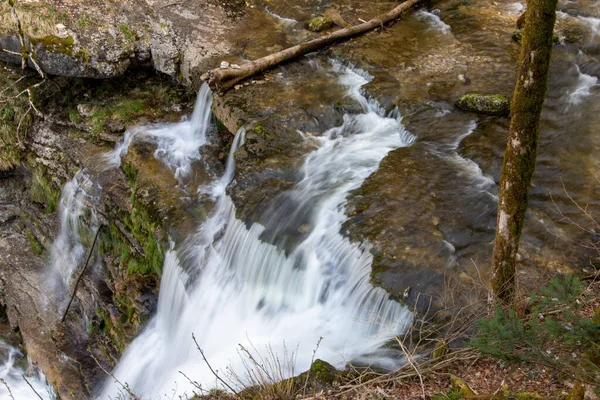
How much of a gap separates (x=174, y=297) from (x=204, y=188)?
206 cm

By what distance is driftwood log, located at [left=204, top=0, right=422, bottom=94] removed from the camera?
10734 millimetres

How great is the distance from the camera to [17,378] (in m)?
11.3

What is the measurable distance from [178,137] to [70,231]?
3.04 m

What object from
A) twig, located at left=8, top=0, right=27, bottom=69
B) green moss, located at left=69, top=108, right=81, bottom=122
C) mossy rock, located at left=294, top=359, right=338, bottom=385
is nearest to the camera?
mossy rock, located at left=294, top=359, right=338, bottom=385

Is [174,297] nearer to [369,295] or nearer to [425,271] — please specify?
[369,295]

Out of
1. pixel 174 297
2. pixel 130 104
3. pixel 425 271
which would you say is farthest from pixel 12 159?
pixel 425 271

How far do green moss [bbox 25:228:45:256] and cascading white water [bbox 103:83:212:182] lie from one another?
2.95 m

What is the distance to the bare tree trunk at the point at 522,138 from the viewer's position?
16.3 ft

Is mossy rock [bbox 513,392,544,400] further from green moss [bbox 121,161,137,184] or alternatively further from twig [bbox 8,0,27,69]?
twig [bbox 8,0,27,69]

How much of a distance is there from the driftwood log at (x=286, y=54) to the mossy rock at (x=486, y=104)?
3.26m

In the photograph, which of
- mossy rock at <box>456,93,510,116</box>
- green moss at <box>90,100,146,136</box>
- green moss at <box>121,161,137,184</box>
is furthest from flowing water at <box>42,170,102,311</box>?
mossy rock at <box>456,93,510,116</box>

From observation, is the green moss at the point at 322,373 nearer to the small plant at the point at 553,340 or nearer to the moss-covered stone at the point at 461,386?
the moss-covered stone at the point at 461,386

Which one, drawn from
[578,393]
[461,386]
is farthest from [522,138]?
[461,386]

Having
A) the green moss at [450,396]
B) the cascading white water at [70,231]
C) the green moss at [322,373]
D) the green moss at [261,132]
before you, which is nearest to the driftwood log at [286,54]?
the green moss at [261,132]
